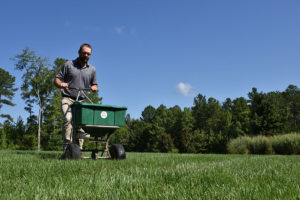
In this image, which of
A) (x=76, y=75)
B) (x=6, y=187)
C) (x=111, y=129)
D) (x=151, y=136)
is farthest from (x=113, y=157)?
(x=151, y=136)

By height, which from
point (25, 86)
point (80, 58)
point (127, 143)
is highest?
point (25, 86)

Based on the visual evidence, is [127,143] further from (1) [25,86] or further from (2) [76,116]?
(2) [76,116]

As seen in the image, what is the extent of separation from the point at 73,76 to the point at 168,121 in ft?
186

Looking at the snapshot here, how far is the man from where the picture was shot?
17.0 ft

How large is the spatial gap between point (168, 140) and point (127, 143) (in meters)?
13.8

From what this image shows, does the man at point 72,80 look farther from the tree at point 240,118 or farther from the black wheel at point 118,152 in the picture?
the tree at point 240,118

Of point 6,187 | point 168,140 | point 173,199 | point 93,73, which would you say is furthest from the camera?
point 168,140

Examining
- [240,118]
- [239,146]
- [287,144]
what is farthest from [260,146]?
[240,118]

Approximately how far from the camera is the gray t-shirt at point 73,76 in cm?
533

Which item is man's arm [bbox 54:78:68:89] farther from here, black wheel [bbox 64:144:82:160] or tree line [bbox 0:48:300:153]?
tree line [bbox 0:48:300:153]

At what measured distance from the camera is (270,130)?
37.1 meters

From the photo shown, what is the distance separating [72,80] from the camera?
5363 millimetres

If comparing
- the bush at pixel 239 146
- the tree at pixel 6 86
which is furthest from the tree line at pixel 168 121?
the bush at pixel 239 146

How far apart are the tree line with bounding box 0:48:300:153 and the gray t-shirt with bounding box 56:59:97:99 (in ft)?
74.7
